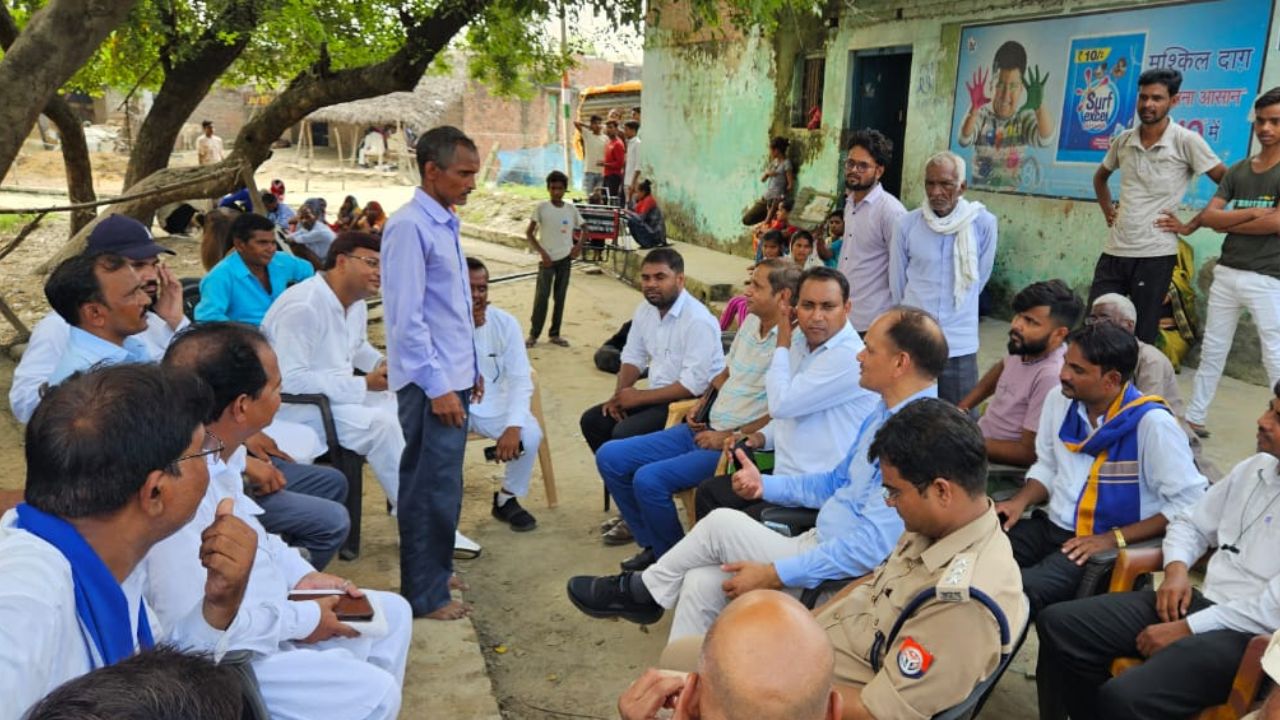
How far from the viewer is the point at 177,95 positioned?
30.2 feet

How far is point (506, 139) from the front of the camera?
3156 cm

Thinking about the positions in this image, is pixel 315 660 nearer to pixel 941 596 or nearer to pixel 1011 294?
→ pixel 941 596

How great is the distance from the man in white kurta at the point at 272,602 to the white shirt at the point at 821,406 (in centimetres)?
155

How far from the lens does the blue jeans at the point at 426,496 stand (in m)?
3.53

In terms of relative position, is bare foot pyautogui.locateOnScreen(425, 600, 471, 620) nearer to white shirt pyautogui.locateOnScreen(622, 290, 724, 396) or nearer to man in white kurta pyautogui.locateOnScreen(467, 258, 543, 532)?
man in white kurta pyautogui.locateOnScreen(467, 258, 543, 532)

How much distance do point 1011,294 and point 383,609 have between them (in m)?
6.67

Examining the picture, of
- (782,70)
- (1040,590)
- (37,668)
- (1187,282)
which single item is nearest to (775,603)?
(37,668)

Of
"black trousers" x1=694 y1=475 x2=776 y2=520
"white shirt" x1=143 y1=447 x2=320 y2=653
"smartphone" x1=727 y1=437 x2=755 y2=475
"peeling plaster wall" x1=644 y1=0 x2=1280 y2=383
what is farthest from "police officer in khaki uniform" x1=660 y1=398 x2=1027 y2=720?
"peeling plaster wall" x1=644 y1=0 x2=1280 y2=383

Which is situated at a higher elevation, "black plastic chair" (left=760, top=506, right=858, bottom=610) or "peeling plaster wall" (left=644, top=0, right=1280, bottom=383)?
"peeling plaster wall" (left=644, top=0, right=1280, bottom=383)

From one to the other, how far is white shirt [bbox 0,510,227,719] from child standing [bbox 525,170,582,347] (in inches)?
283

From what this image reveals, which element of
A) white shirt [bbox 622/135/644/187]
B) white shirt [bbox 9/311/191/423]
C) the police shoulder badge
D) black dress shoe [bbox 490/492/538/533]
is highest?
white shirt [bbox 622/135/644/187]

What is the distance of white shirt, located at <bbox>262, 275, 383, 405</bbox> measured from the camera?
A: 409 cm

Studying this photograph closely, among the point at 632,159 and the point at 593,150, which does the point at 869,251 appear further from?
the point at 593,150

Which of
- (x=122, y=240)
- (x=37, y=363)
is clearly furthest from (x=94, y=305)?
(x=122, y=240)
